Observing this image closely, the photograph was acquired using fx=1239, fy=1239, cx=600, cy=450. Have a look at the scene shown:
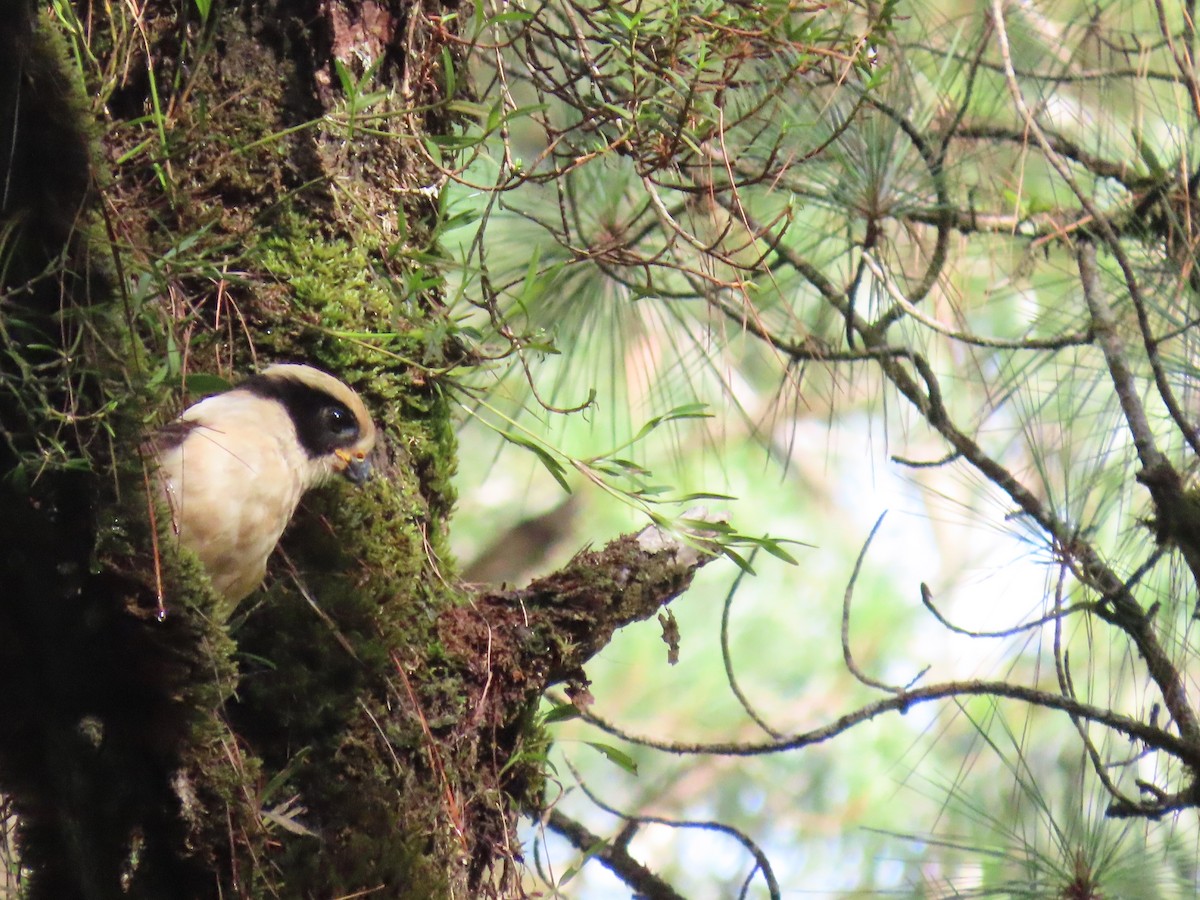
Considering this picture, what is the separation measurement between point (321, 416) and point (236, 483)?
6.9 inches

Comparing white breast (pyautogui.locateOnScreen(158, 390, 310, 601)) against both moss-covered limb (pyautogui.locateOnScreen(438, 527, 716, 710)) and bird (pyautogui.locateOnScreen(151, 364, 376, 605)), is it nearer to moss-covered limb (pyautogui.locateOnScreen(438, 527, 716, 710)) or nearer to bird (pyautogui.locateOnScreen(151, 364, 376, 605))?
bird (pyautogui.locateOnScreen(151, 364, 376, 605))

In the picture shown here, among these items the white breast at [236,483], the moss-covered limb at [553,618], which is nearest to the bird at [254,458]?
the white breast at [236,483]

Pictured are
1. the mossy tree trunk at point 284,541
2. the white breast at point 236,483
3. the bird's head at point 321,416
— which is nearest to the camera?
the mossy tree trunk at point 284,541

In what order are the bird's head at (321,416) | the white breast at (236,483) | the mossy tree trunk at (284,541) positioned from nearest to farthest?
the mossy tree trunk at (284,541) < the white breast at (236,483) < the bird's head at (321,416)

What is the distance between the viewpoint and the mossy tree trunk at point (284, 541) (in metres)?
1.36

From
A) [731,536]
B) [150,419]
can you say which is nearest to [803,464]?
[731,536]

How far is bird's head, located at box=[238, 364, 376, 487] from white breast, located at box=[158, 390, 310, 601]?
2 cm

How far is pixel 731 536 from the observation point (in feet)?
6.62

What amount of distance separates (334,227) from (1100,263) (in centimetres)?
175

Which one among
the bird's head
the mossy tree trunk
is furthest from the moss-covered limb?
the bird's head

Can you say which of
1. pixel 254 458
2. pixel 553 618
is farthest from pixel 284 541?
pixel 553 618

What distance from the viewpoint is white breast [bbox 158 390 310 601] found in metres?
1.80

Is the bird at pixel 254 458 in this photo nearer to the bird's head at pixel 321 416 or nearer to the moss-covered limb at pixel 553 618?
the bird's head at pixel 321 416

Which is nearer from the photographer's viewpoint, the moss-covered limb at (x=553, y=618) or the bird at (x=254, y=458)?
the bird at (x=254, y=458)
